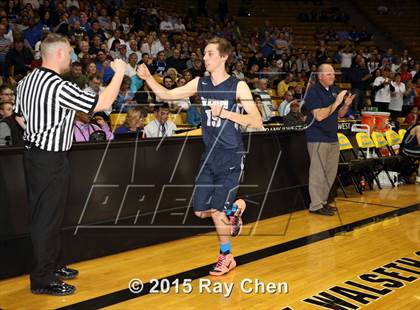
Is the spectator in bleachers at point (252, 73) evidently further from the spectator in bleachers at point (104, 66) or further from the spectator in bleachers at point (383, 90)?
the spectator in bleachers at point (104, 66)

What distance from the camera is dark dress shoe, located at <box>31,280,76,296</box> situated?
13.9 ft

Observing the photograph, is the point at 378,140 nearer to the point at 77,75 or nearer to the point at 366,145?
the point at 366,145

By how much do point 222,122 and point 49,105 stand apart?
4.50 feet

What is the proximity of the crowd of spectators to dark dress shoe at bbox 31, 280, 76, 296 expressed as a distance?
54.0 inches

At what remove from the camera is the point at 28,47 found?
9531mm

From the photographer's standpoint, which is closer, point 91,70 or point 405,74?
point 91,70

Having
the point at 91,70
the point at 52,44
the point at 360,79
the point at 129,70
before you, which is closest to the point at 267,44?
the point at 360,79

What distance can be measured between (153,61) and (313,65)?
211 inches

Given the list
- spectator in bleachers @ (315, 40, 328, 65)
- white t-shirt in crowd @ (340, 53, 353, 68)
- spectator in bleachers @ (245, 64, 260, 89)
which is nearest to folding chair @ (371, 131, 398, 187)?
spectator in bleachers @ (245, 64, 260, 89)

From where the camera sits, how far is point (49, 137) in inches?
161

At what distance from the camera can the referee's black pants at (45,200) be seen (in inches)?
162

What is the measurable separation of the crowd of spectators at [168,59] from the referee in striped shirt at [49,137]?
630 millimetres

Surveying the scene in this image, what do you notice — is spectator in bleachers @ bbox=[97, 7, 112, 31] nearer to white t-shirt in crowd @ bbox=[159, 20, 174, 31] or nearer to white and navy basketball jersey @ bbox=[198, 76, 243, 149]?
white t-shirt in crowd @ bbox=[159, 20, 174, 31]

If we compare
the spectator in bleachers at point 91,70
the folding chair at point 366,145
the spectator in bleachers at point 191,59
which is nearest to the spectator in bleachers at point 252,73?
the spectator in bleachers at point 191,59
